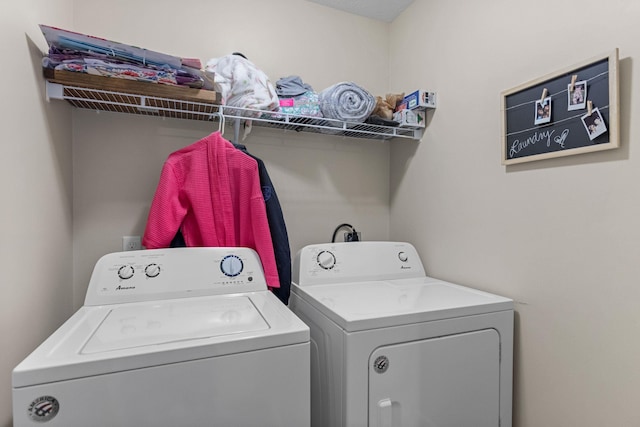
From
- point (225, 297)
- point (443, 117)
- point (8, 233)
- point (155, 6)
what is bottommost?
point (225, 297)

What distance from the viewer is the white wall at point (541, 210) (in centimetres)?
99

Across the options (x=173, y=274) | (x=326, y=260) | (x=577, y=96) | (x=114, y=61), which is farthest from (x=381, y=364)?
(x=114, y=61)

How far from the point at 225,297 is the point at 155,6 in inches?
56.8

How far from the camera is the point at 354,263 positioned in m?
1.65

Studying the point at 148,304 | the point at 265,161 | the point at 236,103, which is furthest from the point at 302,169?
the point at 148,304

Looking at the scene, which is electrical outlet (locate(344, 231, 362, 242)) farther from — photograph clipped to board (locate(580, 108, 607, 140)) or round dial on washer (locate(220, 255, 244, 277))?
photograph clipped to board (locate(580, 108, 607, 140))

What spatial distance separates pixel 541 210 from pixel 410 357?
2.36 feet

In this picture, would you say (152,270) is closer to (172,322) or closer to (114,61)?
(172,322)

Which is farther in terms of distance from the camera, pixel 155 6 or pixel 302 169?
pixel 302 169

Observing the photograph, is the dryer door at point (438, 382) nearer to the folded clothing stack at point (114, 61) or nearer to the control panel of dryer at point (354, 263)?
the control panel of dryer at point (354, 263)

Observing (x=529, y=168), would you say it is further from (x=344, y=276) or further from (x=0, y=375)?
(x=0, y=375)

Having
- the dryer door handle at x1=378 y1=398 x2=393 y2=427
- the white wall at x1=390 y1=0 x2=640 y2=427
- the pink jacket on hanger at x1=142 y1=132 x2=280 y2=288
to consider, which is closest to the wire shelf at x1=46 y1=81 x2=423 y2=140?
the pink jacket on hanger at x1=142 y1=132 x2=280 y2=288

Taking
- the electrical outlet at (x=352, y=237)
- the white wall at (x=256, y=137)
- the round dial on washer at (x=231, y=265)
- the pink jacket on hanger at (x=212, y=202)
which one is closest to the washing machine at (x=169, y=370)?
the round dial on washer at (x=231, y=265)

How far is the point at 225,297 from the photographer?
1.32 meters
